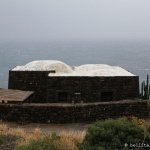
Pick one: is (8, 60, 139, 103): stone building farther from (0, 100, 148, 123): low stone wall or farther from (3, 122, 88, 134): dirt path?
(3, 122, 88, 134): dirt path

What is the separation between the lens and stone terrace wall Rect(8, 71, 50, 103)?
2295 centimetres

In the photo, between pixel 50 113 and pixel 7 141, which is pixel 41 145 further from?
pixel 50 113

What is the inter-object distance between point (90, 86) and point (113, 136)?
12.1 metres

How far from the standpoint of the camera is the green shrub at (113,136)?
927 cm

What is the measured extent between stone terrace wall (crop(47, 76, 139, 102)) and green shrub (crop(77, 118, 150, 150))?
11594 millimetres

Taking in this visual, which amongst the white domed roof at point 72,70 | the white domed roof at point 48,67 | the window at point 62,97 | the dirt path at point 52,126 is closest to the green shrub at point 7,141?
the dirt path at point 52,126

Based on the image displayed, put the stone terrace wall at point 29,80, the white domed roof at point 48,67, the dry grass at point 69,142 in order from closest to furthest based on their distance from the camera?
the dry grass at point 69,142
the stone terrace wall at point 29,80
the white domed roof at point 48,67

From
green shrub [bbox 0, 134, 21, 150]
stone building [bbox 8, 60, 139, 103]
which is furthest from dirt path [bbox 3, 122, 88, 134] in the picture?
green shrub [bbox 0, 134, 21, 150]

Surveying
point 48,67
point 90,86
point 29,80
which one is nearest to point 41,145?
point 90,86

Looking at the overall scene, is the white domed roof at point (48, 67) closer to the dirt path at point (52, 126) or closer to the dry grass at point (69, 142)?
the dirt path at point (52, 126)

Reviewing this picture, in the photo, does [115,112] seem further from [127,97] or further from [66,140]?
[66,140]

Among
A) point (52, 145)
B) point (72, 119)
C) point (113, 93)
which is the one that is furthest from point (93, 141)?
point (113, 93)

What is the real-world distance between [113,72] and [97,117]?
540cm

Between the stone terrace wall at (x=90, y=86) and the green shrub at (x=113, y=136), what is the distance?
11594mm
